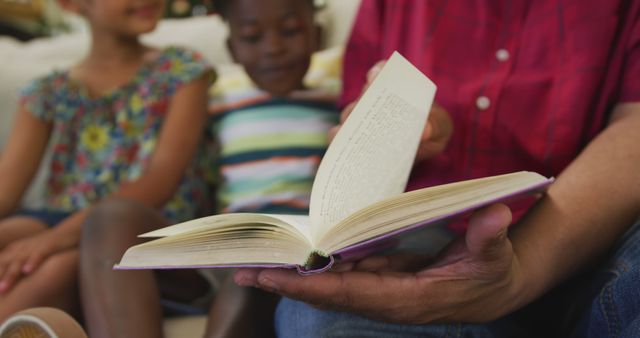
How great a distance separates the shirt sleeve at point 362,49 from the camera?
96 cm

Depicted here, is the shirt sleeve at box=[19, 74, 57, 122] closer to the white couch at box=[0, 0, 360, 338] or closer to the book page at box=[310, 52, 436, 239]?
the white couch at box=[0, 0, 360, 338]

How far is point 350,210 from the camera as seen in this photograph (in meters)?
0.52

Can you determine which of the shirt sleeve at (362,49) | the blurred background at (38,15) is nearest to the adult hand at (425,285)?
the shirt sleeve at (362,49)

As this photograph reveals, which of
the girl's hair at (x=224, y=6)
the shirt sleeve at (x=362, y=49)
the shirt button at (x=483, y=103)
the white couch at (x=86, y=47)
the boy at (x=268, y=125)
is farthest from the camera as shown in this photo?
the white couch at (x=86, y=47)

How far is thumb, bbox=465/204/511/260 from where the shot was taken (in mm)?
444

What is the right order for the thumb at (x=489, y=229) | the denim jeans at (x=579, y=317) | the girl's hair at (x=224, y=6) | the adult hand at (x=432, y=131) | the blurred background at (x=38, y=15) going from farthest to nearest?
the blurred background at (x=38, y=15), the girl's hair at (x=224, y=6), the adult hand at (x=432, y=131), the denim jeans at (x=579, y=317), the thumb at (x=489, y=229)

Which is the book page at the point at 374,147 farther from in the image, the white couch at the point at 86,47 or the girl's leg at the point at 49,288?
the white couch at the point at 86,47

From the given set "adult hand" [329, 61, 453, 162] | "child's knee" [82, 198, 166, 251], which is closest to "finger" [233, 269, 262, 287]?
"adult hand" [329, 61, 453, 162]

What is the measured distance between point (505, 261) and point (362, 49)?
56cm

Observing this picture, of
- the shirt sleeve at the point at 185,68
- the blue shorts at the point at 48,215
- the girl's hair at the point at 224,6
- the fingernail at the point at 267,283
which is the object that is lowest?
the blue shorts at the point at 48,215

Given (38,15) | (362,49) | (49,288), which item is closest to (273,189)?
(362,49)

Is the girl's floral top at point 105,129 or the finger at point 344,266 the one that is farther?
the girl's floral top at point 105,129

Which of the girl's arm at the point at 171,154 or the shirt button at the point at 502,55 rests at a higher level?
the shirt button at the point at 502,55

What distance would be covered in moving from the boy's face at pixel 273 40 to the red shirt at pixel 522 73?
323 millimetres
